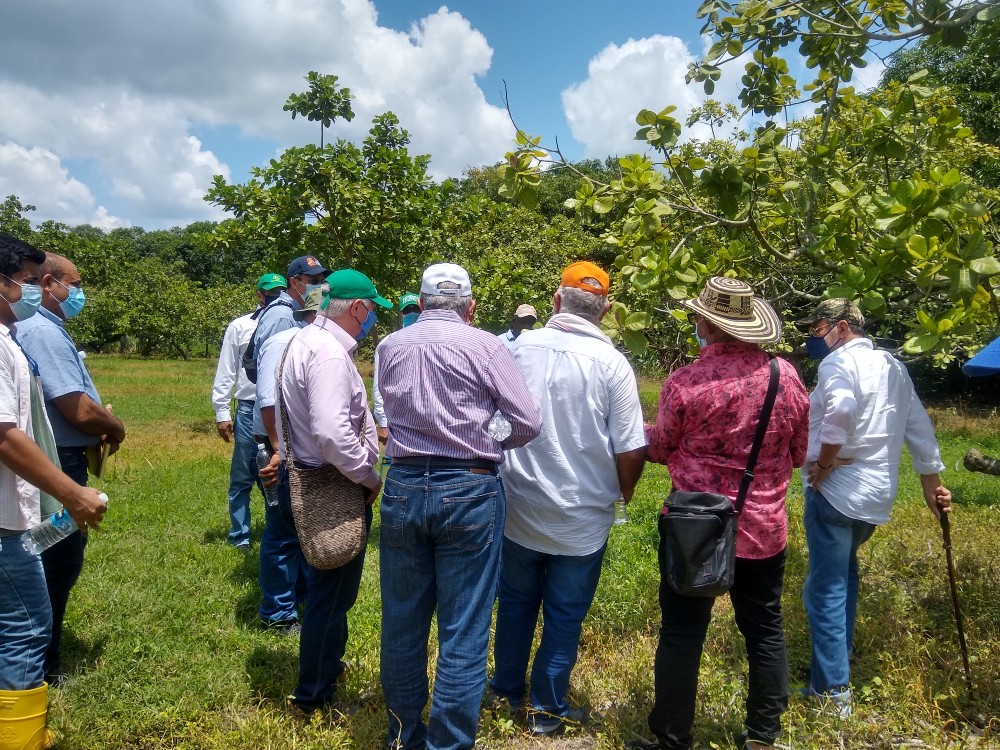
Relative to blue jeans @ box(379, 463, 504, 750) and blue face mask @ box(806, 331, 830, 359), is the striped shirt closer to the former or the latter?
blue jeans @ box(379, 463, 504, 750)

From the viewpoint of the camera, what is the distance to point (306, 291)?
14.8 feet

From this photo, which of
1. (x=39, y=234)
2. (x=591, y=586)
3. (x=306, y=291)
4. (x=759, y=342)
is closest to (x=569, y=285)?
(x=759, y=342)

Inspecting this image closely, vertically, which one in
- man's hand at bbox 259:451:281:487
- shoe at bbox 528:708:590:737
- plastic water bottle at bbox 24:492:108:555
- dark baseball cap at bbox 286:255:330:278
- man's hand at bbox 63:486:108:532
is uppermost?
dark baseball cap at bbox 286:255:330:278

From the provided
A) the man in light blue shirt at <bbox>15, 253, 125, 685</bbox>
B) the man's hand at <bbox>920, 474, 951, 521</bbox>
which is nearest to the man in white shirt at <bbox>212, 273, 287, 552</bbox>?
the man in light blue shirt at <bbox>15, 253, 125, 685</bbox>

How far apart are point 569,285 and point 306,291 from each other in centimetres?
197

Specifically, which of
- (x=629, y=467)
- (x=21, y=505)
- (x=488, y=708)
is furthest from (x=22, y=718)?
(x=629, y=467)

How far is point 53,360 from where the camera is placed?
320 cm

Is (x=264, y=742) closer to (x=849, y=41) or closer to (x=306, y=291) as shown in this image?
(x=306, y=291)

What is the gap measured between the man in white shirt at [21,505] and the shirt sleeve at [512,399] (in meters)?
1.50

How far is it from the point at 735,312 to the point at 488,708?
212cm

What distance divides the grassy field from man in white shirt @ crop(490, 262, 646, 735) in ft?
1.32

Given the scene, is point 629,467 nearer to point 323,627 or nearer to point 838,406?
point 838,406

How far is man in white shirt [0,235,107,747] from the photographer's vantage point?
2451 millimetres

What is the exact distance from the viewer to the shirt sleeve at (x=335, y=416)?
2.96 metres
